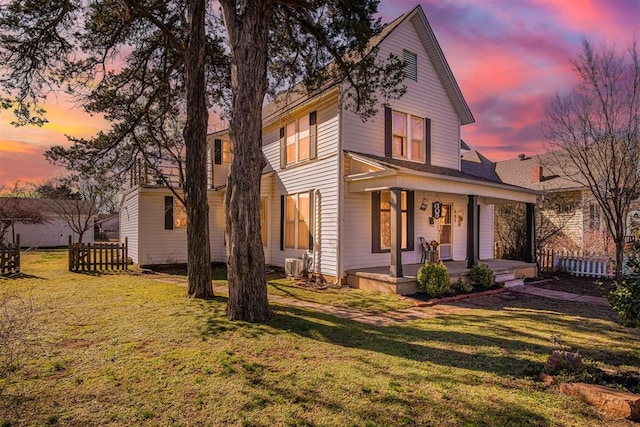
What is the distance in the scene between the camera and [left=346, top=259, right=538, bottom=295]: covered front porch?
9844 millimetres

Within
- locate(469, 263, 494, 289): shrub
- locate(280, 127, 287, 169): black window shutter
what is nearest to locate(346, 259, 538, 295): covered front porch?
locate(469, 263, 494, 289): shrub

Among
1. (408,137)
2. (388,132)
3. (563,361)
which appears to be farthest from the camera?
(408,137)

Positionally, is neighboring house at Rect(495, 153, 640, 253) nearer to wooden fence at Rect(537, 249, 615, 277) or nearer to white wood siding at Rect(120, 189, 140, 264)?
wooden fence at Rect(537, 249, 615, 277)

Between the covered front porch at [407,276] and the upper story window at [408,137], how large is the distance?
400 centimetres

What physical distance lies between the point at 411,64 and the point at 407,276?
25.6 feet

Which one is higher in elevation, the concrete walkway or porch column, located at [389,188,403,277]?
porch column, located at [389,188,403,277]

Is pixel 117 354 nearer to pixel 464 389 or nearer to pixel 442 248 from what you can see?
pixel 464 389

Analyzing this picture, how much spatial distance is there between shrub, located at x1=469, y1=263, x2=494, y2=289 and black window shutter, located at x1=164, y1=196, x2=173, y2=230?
12129 millimetres

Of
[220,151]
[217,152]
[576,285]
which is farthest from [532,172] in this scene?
[217,152]

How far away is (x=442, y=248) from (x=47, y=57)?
1418 centimetres

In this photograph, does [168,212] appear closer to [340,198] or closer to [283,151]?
[283,151]

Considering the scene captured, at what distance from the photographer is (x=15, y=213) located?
2873cm

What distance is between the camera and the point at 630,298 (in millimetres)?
3994

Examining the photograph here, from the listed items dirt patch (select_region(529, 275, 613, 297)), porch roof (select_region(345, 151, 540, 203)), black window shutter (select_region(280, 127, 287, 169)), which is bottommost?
dirt patch (select_region(529, 275, 613, 297))
